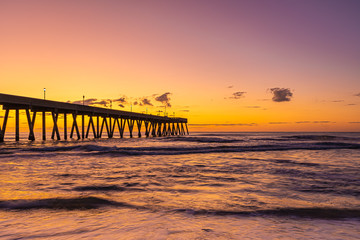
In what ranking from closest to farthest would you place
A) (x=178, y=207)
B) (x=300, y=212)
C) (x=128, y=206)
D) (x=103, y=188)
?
(x=300, y=212) < (x=178, y=207) < (x=128, y=206) < (x=103, y=188)

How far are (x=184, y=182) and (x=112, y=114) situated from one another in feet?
161

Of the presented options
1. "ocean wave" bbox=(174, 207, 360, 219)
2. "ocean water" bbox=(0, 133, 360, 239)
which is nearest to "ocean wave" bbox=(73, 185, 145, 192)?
"ocean water" bbox=(0, 133, 360, 239)

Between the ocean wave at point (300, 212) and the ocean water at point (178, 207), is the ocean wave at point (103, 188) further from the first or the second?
the ocean wave at point (300, 212)

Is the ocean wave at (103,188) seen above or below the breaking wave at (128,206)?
below

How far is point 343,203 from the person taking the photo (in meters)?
5.01

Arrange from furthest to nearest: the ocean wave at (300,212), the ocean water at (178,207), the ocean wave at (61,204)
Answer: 1. the ocean wave at (61,204)
2. the ocean wave at (300,212)
3. the ocean water at (178,207)

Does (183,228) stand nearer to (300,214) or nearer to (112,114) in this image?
(300,214)

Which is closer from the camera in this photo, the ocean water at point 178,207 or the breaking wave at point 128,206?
the ocean water at point 178,207

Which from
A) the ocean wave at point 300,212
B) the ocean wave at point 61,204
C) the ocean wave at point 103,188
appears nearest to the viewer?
the ocean wave at point 300,212

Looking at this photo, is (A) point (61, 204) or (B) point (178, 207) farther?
(A) point (61, 204)

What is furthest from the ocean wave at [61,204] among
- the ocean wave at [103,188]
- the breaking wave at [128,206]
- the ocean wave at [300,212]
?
the ocean wave at [300,212]

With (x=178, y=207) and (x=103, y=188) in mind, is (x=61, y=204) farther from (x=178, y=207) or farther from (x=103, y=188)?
(x=178, y=207)

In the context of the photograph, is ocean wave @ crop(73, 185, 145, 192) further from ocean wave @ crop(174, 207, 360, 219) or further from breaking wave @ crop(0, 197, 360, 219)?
ocean wave @ crop(174, 207, 360, 219)

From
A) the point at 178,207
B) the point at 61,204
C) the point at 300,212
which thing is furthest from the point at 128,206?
the point at 300,212
